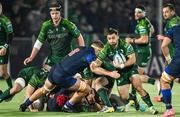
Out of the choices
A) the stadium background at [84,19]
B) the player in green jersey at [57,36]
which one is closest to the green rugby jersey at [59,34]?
the player in green jersey at [57,36]

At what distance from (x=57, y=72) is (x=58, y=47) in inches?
68.6

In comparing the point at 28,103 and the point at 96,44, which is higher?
the point at 96,44

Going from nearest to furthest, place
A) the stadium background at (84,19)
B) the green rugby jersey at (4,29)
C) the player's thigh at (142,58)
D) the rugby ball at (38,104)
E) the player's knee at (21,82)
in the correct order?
1. the rugby ball at (38,104)
2. the player's knee at (21,82)
3. the green rugby jersey at (4,29)
4. the player's thigh at (142,58)
5. the stadium background at (84,19)

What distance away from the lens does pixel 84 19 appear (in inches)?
1023

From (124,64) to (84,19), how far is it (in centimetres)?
1185

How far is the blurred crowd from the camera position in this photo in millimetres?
24672

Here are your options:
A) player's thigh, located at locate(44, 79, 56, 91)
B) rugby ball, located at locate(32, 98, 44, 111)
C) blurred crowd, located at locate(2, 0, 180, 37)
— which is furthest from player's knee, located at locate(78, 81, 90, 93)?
blurred crowd, located at locate(2, 0, 180, 37)

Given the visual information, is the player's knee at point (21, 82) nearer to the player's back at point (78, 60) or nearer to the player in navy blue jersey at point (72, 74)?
the player in navy blue jersey at point (72, 74)

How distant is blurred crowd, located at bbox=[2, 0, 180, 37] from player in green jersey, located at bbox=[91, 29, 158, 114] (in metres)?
9.71

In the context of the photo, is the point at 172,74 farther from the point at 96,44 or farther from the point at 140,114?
the point at 96,44

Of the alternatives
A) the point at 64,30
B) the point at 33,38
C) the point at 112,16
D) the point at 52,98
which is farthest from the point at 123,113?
the point at 112,16

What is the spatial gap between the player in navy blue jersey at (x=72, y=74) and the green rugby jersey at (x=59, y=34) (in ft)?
4.37

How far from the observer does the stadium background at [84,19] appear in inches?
946

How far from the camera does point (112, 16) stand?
2642cm
